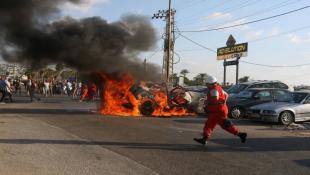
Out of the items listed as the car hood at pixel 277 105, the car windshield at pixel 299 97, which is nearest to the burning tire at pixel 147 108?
the car hood at pixel 277 105

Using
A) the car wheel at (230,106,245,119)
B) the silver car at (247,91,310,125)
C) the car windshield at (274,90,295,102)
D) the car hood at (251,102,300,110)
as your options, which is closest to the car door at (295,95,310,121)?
the silver car at (247,91,310,125)

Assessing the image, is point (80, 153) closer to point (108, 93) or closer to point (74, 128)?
point (74, 128)

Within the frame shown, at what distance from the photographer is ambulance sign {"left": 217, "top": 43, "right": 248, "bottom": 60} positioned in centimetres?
4265

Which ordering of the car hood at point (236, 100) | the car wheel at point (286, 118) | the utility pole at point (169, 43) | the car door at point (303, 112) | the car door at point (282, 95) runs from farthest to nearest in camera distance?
the utility pole at point (169, 43), the car hood at point (236, 100), the car door at point (282, 95), the car door at point (303, 112), the car wheel at point (286, 118)

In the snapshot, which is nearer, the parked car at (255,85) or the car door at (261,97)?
the car door at (261,97)

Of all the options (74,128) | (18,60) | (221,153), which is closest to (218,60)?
(18,60)

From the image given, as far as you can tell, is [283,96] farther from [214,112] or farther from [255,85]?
[214,112]

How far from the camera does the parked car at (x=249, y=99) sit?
1880 centimetres

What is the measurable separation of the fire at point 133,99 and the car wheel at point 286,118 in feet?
14.1

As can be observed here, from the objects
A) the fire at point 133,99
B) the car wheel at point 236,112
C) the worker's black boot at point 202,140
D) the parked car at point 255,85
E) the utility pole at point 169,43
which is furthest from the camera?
the utility pole at point 169,43

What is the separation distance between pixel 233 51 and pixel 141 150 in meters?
35.2

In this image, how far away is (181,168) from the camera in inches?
308

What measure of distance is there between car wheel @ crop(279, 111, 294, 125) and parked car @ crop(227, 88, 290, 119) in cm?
210

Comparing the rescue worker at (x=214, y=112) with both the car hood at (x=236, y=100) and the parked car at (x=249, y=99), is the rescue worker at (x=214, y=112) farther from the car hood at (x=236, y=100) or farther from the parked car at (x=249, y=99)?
the car hood at (x=236, y=100)
